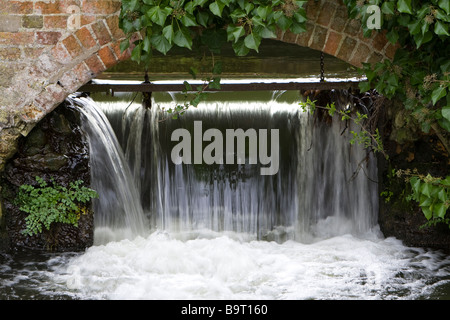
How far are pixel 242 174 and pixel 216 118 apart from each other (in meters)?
0.78

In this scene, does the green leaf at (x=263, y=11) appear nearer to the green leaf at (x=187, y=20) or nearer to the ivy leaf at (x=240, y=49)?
the ivy leaf at (x=240, y=49)

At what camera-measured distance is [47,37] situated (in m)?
4.60

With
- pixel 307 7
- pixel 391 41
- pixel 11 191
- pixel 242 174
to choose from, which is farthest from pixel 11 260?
pixel 391 41

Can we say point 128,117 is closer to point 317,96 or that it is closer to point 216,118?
point 216,118

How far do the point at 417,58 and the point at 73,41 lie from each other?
2622mm

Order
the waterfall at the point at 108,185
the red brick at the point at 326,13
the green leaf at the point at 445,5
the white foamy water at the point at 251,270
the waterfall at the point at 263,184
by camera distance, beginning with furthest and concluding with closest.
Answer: the waterfall at the point at 263,184
the waterfall at the point at 108,185
the white foamy water at the point at 251,270
the red brick at the point at 326,13
the green leaf at the point at 445,5

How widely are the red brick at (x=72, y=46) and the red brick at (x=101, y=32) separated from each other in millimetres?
165

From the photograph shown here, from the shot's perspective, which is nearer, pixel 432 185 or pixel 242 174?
pixel 432 185

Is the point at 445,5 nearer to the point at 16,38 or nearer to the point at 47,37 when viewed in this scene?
the point at 47,37

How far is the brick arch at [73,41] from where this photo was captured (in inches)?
179

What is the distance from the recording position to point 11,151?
16.6ft

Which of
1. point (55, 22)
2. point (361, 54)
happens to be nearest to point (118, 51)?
point (55, 22)

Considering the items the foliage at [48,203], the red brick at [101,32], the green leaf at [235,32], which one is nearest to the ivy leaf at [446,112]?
the green leaf at [235,32]

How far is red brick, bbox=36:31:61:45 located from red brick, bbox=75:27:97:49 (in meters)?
0.16
